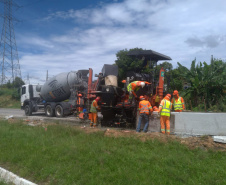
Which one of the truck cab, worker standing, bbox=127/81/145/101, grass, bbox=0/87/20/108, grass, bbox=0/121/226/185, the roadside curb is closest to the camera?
grass, bbox=0/121/226/185

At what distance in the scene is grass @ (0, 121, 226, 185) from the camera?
14.0ft

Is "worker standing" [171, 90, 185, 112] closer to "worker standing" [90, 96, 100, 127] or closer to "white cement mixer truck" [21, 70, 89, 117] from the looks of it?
"worker standing" [90, 96, 100, 127]

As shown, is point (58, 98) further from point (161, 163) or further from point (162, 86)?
point (161, 163)

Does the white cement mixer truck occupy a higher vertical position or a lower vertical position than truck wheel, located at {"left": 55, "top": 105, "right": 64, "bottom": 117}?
higher

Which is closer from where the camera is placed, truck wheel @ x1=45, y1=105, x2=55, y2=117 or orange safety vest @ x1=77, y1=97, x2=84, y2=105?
orange safety vest @ x1=77, y1=97, x2=84, y2=105

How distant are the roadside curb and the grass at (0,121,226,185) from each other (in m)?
0.22

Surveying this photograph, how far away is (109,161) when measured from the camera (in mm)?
5031

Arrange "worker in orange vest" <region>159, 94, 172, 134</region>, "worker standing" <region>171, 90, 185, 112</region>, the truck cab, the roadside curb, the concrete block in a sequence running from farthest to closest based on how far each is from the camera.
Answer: the truck cab → "worker standing" <region>171, 90, 185, 112</region> → "worker in orange vest" <region>159, 94, 172, 134</region> → the concrete block → the roadside curb

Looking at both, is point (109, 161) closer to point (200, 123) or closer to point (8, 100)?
point (200, 123)

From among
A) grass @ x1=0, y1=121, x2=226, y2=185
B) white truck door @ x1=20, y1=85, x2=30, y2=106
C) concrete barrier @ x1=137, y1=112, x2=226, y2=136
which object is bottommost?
grass @ x1=0, y1=121, x2=226, y2=185

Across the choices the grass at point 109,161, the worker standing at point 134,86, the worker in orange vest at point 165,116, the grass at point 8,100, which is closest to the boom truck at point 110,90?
the worker standing at point 134,86

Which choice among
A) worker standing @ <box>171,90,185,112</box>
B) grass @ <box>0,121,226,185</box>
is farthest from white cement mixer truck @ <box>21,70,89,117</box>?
grass @ <box>0,121,226,185</box>

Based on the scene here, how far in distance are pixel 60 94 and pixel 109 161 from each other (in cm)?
1130

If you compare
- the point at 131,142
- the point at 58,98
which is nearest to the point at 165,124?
the point at 131,142
